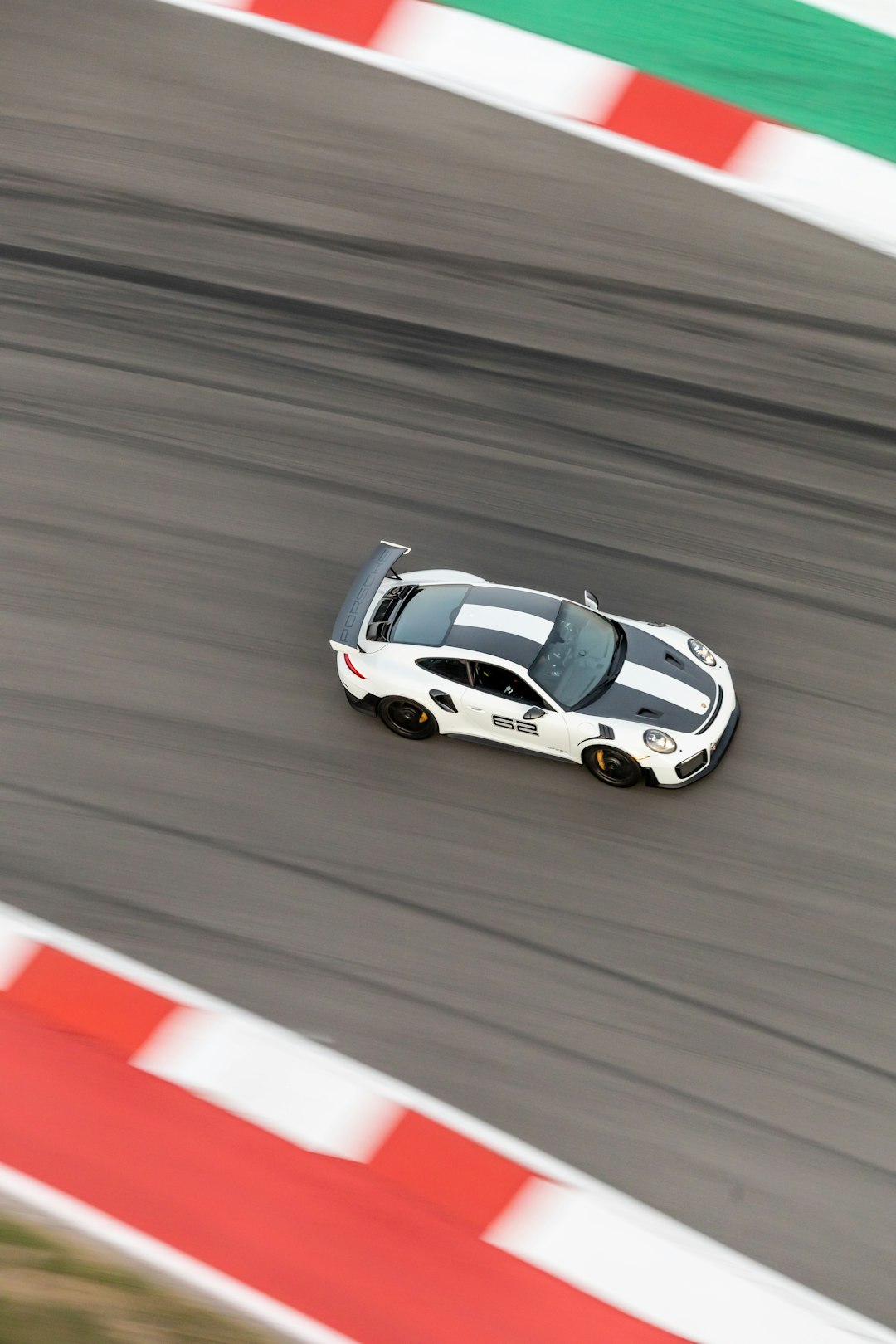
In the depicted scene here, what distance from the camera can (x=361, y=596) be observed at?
874cm

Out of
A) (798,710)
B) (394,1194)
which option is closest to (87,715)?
(394,1194)

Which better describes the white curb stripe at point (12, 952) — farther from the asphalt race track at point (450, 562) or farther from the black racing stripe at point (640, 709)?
the black racing stripe at point (640, 709)

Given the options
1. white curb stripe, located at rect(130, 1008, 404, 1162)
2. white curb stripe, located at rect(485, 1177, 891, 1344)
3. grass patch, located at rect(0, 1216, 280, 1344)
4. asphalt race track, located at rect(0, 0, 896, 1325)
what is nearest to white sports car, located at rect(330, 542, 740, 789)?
asphalt race track, located at rect(0, 0, 896, 1325)

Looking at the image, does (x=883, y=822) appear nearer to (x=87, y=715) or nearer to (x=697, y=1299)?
(x=697, y=1299)

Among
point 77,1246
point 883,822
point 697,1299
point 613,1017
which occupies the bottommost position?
point 77,1246

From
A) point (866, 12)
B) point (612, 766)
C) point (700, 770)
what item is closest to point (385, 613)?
point (612, 766)

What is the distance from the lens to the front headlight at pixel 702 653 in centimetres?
864

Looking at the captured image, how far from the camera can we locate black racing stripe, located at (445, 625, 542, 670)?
8297 millimetres

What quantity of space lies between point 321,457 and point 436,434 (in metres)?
1.01

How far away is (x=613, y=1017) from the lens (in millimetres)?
7832

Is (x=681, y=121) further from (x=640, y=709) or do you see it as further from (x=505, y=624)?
(x=640, y=709)

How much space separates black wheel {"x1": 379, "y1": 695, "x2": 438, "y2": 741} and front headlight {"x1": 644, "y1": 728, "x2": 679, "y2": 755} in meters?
1.58

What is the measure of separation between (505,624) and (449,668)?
51 centimetres

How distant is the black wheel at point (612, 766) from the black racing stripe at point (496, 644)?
791 millimetres
